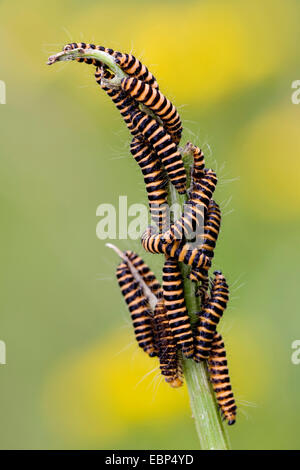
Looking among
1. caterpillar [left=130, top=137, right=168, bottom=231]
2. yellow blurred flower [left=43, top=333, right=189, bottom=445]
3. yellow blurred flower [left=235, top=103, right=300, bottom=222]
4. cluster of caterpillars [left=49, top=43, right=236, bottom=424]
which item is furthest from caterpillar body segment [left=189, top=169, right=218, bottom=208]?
yellow blurred flower [left=235, top=103, right=300, bottom=222]

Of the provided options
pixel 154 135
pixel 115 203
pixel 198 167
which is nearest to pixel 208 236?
pixel 198 167

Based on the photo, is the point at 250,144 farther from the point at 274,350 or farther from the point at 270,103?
the point at 274,350

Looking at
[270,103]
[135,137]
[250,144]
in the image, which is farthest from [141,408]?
[135,137]

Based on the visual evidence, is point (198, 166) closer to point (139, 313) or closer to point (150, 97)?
point (150, 97)

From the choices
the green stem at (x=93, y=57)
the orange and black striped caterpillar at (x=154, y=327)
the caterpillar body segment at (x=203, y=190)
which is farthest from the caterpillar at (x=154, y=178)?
the orange and black striped caterpillar at (x=154, y=327)

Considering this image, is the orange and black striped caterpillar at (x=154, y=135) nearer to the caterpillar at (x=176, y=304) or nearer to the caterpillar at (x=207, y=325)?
the caterpillar at (x=176, y=304)

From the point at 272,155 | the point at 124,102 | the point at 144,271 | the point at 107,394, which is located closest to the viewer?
the point at 124,102
